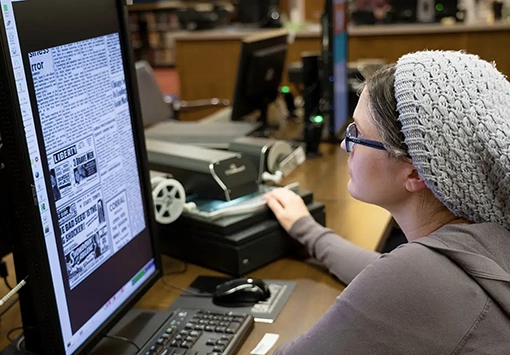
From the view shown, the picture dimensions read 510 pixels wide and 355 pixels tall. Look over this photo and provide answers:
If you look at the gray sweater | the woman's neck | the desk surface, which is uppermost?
the woman's neck

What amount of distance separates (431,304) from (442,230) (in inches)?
5.1

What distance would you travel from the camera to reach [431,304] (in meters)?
0.87

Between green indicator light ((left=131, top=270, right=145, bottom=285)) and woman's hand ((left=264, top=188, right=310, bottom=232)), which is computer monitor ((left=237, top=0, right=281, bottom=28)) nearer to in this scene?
woman's hand ((left=264, top=188, right=310, bottom=232))

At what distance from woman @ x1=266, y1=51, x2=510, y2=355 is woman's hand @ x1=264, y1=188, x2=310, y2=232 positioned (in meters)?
0.57

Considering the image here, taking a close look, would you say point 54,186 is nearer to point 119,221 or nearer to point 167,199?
point 119,221

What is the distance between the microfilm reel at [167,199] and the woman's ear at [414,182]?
0.65 metres

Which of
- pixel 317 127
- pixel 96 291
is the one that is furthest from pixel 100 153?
pixel 317 127

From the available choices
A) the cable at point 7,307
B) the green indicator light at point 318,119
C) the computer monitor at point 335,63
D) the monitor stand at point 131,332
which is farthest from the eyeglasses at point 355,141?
the green indicator light at point 318,119

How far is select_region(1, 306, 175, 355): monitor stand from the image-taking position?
1.16 m

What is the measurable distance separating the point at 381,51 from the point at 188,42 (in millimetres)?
1529

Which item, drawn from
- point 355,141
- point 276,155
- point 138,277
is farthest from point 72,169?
point 276,155

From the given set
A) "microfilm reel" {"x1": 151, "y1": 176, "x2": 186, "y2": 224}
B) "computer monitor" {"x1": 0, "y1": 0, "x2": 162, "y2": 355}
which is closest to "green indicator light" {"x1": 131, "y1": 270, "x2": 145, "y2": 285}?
"computer monitor" {"x1": 0, "y1": 0, "x2": 162, "y2": 355}

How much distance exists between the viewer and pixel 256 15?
554 cm

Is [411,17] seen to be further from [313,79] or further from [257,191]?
[257,191]
